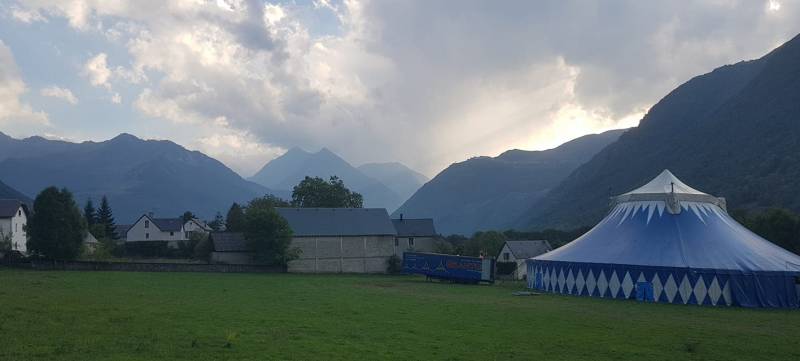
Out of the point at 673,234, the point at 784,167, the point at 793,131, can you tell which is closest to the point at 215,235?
the point at 673,234

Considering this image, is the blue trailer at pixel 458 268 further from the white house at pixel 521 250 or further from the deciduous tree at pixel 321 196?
the deciduous tree at pixel 321 196

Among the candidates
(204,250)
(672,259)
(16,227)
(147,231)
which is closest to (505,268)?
(672,259)

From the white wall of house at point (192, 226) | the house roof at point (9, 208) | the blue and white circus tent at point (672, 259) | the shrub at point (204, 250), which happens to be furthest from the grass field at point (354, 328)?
the white wall of house at point (192, 226)

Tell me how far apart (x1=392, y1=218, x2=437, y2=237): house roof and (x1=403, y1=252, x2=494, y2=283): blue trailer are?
21.7 meters

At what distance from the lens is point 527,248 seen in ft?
201

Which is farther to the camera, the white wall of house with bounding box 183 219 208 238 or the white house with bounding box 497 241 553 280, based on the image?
the white wall of house with bounding box 183 219 208 238

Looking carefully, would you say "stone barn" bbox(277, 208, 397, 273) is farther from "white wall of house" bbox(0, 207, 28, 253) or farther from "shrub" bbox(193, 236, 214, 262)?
"white wall of house" bbox(0, 207, 28, 253)

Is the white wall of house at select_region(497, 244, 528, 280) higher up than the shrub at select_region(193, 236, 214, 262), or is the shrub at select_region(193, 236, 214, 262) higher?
the shrub at select_region(193, 236, 214, 262)

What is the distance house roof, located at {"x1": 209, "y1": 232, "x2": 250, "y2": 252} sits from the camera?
176 ft

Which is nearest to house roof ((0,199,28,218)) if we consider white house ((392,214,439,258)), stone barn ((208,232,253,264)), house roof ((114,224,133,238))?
stone barn ((208,232,253,264))

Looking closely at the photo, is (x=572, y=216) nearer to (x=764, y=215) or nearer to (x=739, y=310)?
(x=764, y=215)

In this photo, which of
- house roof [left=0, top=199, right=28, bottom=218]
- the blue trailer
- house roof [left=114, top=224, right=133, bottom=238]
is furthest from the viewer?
house roof [left=114, top=224, right=133, bottom=238]

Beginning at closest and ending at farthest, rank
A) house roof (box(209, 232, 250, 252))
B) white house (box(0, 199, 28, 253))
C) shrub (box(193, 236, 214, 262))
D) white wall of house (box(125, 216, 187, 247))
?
house roof (box(209, 232, 250, 252)) < shrub (box(193, 236, 214, 262)) < white house (box(0, 199, 28, 253)) < white wall of house (box(125, 216, 187, 247))

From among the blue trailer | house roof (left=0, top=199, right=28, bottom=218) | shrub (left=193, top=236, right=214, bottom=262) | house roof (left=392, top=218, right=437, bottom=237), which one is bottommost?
the blue trailer
